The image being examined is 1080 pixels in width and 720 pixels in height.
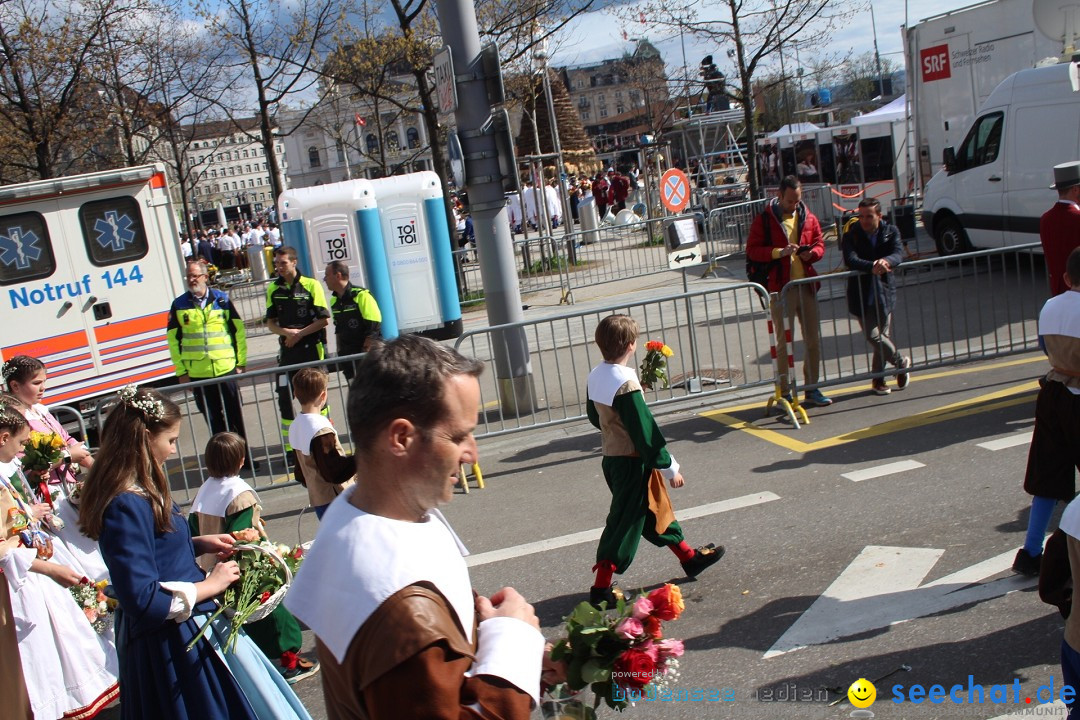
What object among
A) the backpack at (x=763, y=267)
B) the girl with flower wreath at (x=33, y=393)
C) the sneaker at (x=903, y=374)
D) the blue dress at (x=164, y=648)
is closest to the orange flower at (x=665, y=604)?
the blue dress at (x=164, y=648)

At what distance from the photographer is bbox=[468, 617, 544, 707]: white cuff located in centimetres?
175


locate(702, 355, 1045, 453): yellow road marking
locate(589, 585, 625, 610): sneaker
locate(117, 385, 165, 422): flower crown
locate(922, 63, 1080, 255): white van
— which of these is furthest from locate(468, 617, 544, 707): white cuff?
locate(922, 63, 1080, 255): white van

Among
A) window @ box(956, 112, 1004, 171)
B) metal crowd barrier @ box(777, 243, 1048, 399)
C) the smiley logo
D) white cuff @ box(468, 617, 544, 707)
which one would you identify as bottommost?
the smiley logo

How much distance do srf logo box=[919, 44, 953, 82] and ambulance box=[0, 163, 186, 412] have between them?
41.4 ft

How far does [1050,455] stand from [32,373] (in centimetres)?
546

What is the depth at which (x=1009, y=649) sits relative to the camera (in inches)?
166

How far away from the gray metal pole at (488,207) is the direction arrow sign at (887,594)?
419 cm

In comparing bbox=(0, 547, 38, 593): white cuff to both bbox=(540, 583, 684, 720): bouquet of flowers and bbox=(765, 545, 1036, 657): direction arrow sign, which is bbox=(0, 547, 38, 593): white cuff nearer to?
bbox=(540, 583, 684, 720): bouquet of flowers

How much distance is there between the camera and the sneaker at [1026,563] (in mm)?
4805

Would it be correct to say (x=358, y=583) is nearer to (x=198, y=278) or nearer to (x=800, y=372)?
(x=198, y=278)

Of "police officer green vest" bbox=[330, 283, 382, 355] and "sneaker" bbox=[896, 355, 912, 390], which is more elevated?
"police officer green vest" bbox=[330, 283, 382, 355]

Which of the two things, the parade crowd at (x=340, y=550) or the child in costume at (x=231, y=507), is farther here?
the child in costume at (x=231, y=507)

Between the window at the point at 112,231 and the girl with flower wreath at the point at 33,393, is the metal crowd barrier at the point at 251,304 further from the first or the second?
the girl with flower wreath at the point at 33,393

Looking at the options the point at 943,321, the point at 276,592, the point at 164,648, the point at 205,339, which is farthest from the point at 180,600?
the point at 943,321
